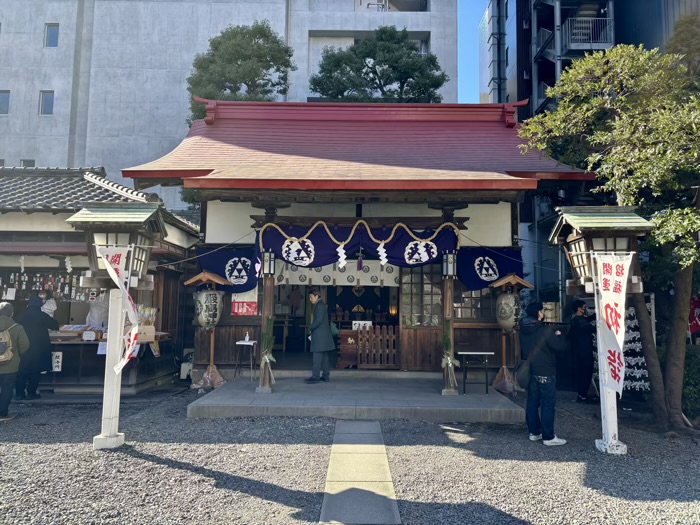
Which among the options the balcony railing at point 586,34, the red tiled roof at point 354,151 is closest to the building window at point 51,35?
the red tiled roof at point 354,151

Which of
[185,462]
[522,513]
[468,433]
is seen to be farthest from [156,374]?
[522,513]

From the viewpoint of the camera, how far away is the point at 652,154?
6.75 meters

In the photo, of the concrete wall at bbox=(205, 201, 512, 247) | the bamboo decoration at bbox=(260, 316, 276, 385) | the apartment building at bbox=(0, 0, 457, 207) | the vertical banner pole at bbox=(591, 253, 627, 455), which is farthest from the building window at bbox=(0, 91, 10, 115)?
the vertical banner pole at bbox=(591, 253, 627, 455)

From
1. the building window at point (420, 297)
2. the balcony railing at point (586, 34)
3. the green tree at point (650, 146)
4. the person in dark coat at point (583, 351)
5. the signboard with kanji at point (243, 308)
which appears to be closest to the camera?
the green tree at point (650, 146)

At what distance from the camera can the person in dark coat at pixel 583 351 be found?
30.3ft

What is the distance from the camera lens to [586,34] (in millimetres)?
20141

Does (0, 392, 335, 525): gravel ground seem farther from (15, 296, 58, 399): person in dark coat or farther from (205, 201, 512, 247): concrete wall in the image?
(205, 201, 512, 247): concrete wall

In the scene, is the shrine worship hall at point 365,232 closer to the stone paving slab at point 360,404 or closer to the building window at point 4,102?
the stone paving slab at point 360,404

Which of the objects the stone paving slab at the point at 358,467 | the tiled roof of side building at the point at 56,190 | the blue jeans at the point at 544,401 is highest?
the tiled roof of side building at the point at 56,190

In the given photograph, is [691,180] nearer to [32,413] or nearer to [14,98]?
[32,413]

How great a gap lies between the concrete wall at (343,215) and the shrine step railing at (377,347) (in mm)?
2621

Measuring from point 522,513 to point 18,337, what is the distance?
750 centimetres

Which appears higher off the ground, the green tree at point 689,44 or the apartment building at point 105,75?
the apartment building at point 105,75

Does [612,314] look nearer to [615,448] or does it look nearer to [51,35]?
[615,448]
